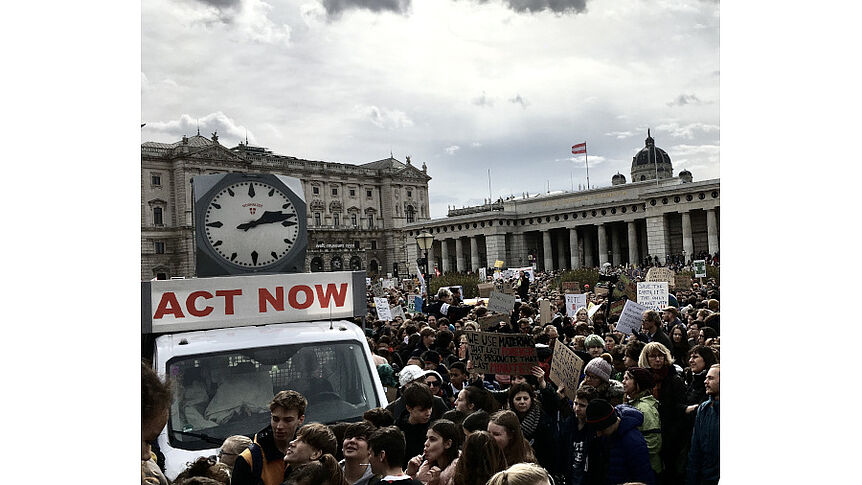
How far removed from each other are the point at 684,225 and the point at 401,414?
164 feet

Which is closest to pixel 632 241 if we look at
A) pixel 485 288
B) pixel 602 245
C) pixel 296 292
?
pixel 602 245

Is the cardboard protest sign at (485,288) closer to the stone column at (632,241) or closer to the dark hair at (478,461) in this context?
the dark hair at (478,461)

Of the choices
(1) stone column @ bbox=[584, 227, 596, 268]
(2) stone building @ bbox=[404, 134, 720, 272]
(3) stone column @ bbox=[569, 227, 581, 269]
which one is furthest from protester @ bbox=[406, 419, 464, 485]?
(1) stone column @ bbox=[584, 227, 596, 268]

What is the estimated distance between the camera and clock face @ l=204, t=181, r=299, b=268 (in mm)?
5223

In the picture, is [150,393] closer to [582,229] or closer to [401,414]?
[401,414]

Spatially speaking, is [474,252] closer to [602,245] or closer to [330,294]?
[602,245]

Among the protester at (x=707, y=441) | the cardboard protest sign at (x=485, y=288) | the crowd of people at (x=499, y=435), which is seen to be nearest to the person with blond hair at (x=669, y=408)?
the crowd of people at (x=499, y=435)

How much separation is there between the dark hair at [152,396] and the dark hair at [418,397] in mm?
1956

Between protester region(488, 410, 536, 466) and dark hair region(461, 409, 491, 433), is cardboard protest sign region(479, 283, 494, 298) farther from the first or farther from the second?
protester region(488, 410, 536, 466)

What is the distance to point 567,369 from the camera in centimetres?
539

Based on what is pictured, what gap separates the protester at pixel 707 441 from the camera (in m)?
4.59

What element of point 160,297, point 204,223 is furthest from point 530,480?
point 204,223

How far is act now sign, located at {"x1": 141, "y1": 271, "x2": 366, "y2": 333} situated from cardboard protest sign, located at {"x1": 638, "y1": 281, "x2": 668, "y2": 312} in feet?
26.0

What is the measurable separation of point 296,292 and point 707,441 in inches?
116
